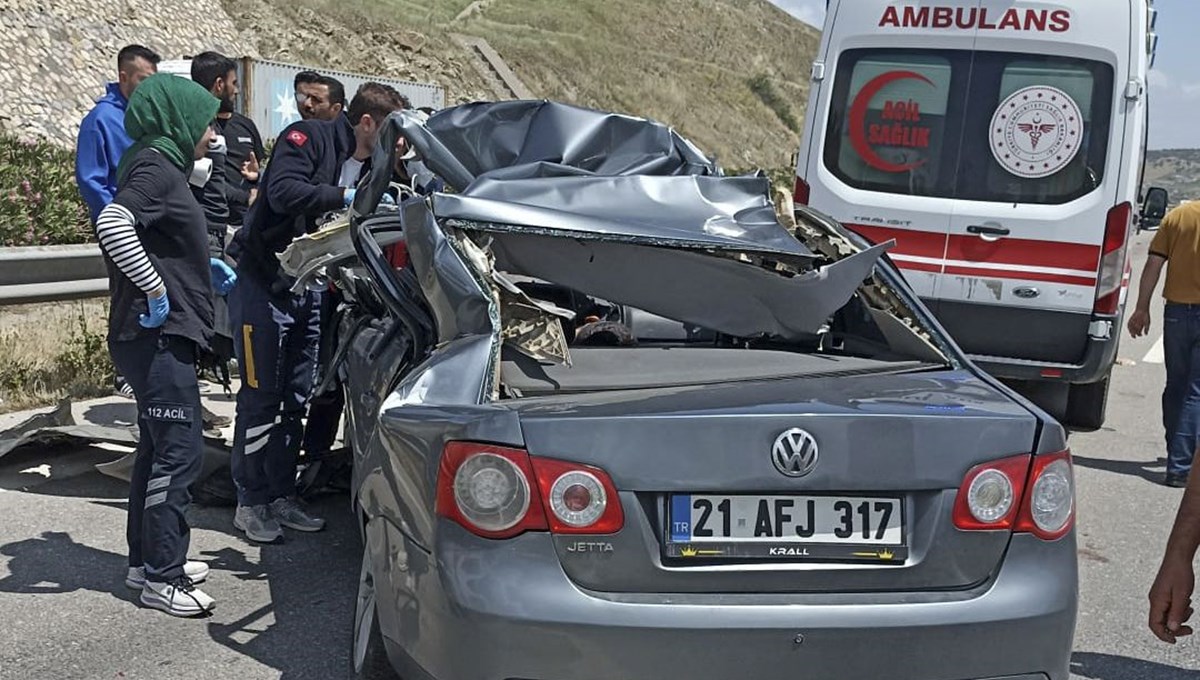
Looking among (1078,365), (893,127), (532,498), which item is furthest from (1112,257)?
(532,498)

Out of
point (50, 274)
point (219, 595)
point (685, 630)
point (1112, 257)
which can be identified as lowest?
point (219, 595)

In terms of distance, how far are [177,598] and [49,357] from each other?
14.1ft

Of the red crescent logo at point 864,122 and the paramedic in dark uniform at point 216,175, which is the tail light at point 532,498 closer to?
the paramedic in dark uniform at point 216,175

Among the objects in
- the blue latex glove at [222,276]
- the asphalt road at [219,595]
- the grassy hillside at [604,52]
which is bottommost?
the asphalt road at [219,595]

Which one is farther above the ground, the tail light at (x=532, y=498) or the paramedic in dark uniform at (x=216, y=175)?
the paramedic in dark uniform at (x=216, y=175)

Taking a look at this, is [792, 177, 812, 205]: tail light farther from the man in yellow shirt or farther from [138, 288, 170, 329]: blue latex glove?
[138, 288, 170, 329]: blue latex glove

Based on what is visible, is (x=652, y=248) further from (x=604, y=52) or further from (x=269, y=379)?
(x=604, y=52)

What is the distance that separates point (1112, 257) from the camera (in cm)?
763

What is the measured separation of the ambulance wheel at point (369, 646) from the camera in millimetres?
3455

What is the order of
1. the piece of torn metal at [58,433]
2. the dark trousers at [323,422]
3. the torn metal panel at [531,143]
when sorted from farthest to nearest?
the piece of torn metal at [58,433]
the dark trousers at [323,422]
the torn metal panel at [531,143]

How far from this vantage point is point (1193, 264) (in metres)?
7.39

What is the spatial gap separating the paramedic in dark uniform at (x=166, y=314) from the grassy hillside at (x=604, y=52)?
1187 inches

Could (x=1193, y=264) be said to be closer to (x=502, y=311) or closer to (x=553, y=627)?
(x=502, y=311)

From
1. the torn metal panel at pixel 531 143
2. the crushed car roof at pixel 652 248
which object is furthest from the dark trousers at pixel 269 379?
the crushed car roof at pixel 652 248
